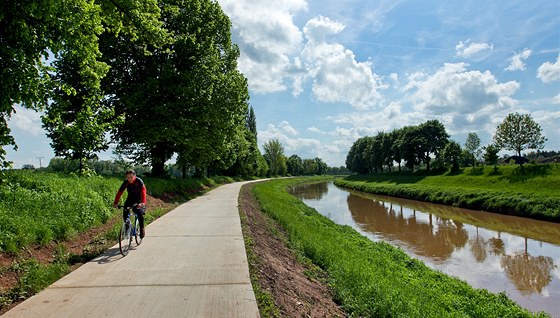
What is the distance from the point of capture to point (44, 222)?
811 cm

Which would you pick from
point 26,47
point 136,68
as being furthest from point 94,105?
point 136,68

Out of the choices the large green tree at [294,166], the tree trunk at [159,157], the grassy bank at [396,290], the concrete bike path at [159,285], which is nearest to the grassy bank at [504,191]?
the grassy bank at [396,290]

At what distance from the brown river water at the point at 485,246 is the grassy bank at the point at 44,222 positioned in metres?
10.9

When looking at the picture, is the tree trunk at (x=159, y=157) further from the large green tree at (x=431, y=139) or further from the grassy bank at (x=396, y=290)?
the large green tree at (x=431, y=139)

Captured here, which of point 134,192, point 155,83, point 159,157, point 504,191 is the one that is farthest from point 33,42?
point 504,191

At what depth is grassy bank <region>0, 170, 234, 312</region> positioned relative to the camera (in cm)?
606

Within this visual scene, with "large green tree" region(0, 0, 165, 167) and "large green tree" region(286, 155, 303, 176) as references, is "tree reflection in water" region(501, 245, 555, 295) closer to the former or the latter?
"large green tree" region(0, 0, 165, 167)

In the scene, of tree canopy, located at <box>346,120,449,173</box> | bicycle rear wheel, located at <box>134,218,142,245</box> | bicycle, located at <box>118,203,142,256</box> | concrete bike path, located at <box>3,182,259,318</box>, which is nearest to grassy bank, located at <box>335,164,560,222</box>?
tree canopy, located at <box>346,120,449,173</box>

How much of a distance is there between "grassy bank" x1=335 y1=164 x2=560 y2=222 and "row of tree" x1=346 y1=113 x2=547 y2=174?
5.12 m

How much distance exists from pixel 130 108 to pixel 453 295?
18.7 m

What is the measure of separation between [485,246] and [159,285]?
15.4 metres

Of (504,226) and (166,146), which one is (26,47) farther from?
(504,226)

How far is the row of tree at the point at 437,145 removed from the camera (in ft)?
140

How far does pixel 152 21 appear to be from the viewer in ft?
33.4
